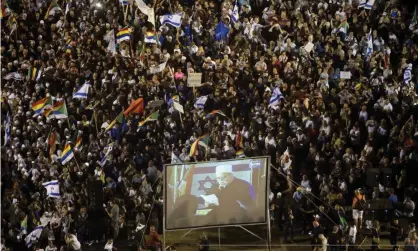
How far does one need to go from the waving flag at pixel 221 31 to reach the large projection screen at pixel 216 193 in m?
7.79

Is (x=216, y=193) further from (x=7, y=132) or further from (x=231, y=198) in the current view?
(x=7, y=132)

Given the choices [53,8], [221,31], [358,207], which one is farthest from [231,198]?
[53,8]

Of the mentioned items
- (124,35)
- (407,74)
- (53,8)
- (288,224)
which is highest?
(53,8)

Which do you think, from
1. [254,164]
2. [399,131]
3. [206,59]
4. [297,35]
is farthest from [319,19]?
[254,164]

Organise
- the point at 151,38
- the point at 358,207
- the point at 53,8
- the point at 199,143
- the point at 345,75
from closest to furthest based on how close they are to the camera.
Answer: the point at 358,207, the point at 345,75, the point at 199,143, the point at 151,38, the point at 53,8

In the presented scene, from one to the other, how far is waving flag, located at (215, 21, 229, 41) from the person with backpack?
857 centimetres

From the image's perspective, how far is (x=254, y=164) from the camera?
24.9 meters

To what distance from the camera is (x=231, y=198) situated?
2516 centimetres

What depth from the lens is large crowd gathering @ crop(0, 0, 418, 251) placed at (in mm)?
26609

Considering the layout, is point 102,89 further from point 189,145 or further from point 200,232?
point 200,232

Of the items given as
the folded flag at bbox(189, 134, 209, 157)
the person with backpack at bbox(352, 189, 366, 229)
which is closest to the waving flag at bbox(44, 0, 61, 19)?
the folded flag at bbox(189, 134, 209, 157)

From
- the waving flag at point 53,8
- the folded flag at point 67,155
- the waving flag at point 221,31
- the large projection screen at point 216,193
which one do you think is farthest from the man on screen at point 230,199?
the waving flag at point 53,8

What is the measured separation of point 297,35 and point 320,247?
8.75 m

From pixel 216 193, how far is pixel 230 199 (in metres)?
0.40
